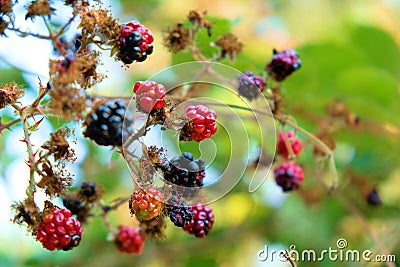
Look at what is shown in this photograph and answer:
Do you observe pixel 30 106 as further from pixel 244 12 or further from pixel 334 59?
pixel 244 12

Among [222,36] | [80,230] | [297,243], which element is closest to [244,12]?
[297,243]

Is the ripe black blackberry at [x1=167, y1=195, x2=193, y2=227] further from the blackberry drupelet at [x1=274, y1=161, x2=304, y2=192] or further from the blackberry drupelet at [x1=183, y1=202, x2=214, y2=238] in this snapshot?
the blackberry drupelet at [x1=274, y1=161, x2=304, y2=192]

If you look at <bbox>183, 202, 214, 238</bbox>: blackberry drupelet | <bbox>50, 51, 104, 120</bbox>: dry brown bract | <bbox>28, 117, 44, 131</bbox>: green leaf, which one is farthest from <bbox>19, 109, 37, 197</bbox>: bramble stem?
<bbox>183, 202, 214, 238</bbox>: blackberry drupelet

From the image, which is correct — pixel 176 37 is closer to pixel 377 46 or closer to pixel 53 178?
pixel 53 178

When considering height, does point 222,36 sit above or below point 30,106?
above

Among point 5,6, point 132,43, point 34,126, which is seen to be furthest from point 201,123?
point 5,6

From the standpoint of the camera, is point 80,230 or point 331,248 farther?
point 331,248
